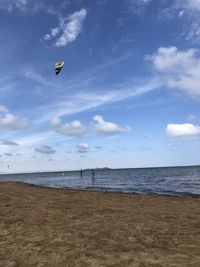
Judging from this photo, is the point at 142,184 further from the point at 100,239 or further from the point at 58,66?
the point at 100,239

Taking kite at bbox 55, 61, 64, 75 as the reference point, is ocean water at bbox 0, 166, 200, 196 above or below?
below

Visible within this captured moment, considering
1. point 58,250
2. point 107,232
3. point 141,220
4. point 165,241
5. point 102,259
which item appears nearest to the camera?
point 102,259

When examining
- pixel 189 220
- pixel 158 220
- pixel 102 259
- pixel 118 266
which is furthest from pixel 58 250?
pixel 189 220

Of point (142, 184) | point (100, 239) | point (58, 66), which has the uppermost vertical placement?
point (58, 66)

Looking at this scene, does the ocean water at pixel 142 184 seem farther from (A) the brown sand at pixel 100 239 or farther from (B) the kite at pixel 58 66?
(A) the brown sand at pixel 100 239

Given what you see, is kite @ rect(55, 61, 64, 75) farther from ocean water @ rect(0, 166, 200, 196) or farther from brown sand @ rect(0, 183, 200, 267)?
ocean water @ rect(0, 166, 200, 196)

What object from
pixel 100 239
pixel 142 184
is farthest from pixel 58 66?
pixel 142 184

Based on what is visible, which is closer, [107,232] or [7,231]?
[107,232]

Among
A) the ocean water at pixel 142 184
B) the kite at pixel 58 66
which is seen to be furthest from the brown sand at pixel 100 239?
the ocean water at pixel 142 184

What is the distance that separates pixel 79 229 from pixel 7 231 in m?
2.64

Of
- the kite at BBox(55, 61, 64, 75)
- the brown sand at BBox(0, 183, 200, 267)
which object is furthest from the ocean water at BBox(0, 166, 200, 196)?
the brown sand at BBox(0, 183, 200, 267)

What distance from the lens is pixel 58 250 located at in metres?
9.61

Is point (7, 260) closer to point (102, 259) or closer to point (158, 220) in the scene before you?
point (102, 259)

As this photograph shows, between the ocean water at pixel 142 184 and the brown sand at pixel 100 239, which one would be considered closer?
the brown sand at pixel 100 239
